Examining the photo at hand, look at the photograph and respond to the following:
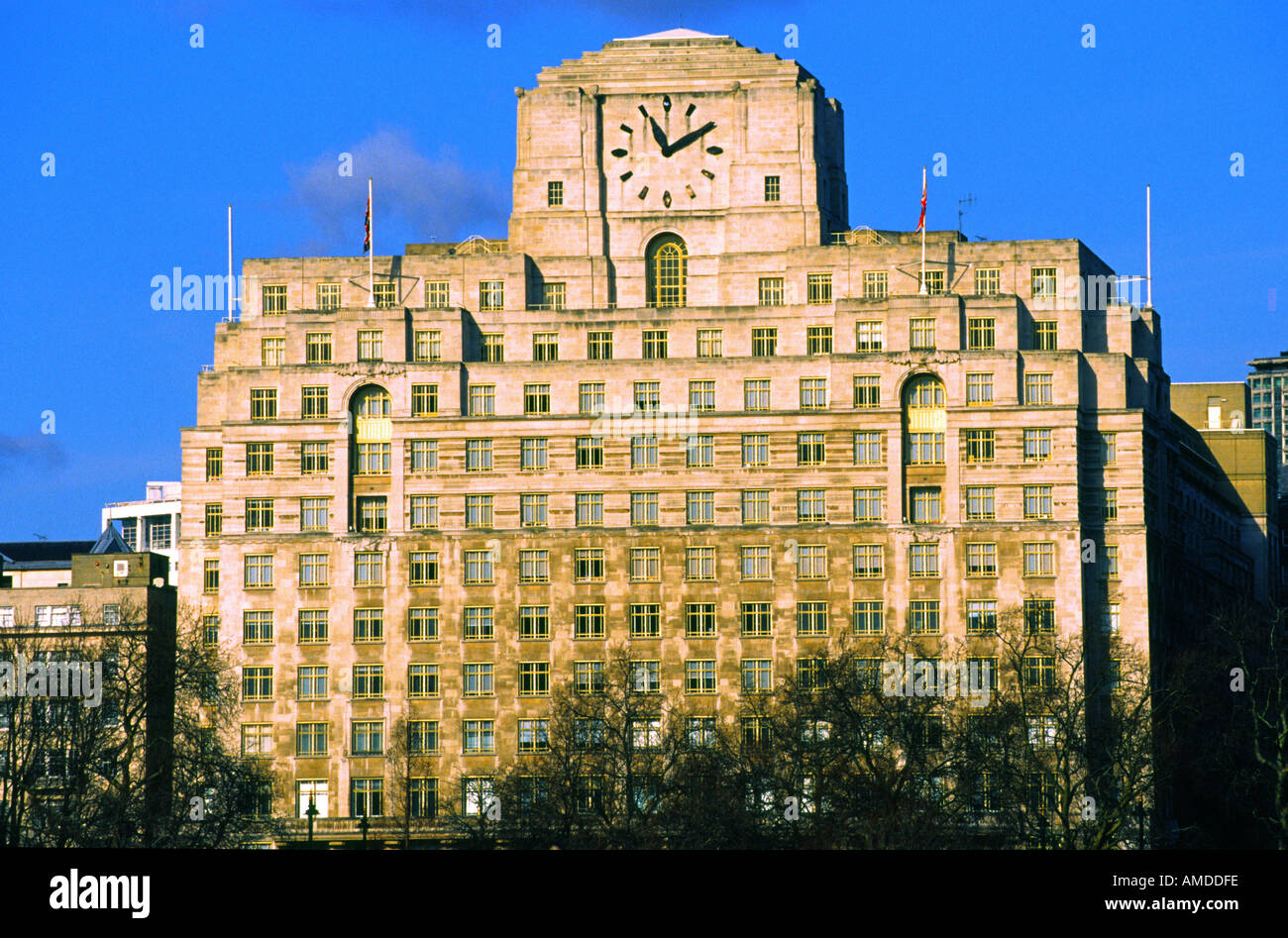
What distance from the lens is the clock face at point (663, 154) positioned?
569 feet

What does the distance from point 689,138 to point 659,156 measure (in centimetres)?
264

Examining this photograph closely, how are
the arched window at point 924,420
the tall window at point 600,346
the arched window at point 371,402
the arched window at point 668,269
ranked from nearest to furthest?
the arched window at point 924,420, the arched window at point 371,402, the tall window at point 600,346, the arched window at point 668,269

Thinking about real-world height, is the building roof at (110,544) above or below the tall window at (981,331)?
below

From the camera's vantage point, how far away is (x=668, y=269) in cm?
17400

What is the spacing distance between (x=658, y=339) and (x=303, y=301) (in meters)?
26.5

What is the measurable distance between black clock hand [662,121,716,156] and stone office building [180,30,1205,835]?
3.27m

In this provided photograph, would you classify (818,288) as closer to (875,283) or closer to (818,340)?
(875,283)

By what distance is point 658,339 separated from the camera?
167 meters

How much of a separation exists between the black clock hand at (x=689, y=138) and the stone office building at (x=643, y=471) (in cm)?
327

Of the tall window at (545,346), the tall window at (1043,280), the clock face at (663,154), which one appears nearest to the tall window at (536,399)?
the tall window at (545,346)

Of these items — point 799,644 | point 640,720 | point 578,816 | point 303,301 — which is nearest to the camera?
point 578,816

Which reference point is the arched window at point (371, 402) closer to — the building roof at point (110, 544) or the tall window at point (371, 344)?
the tall window at point (371, 344)
